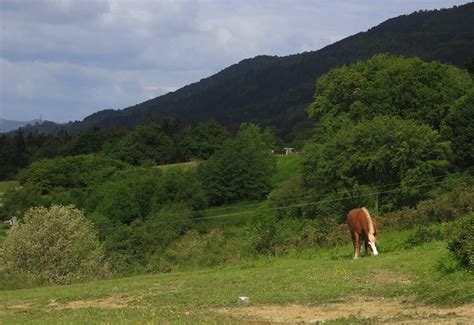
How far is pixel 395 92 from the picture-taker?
57.8 m

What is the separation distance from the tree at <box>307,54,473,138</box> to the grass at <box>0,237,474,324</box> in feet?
109

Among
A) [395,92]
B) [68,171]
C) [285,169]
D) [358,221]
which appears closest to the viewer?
[358,221]

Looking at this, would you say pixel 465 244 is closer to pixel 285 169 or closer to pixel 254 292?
pixel 254 292

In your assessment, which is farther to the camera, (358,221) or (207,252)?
(207,252)

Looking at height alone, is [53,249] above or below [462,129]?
below

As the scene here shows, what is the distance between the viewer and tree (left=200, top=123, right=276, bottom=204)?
94750mm

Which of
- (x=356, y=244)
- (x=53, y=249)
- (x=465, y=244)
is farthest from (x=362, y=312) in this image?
(x=53, y=249)

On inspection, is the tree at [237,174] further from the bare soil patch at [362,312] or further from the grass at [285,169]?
the bare soil patch at [362,312]

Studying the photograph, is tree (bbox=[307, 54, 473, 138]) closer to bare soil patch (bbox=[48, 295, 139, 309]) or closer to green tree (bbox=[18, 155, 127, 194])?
bare soil patch (bbox=[48, 295, 139, 309])

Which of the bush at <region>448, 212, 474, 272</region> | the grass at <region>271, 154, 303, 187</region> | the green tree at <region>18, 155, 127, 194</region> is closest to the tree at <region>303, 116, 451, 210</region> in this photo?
the bush at <region>448, 212, 474, 272</region>

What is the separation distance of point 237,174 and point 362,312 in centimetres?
8000

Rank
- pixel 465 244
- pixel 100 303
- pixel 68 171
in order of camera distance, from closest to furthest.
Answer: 1. pixel 465 244
2. pixel 100 303
3. pixel 68 171

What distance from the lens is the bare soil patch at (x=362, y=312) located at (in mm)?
13424

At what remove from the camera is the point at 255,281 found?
21688 mm
